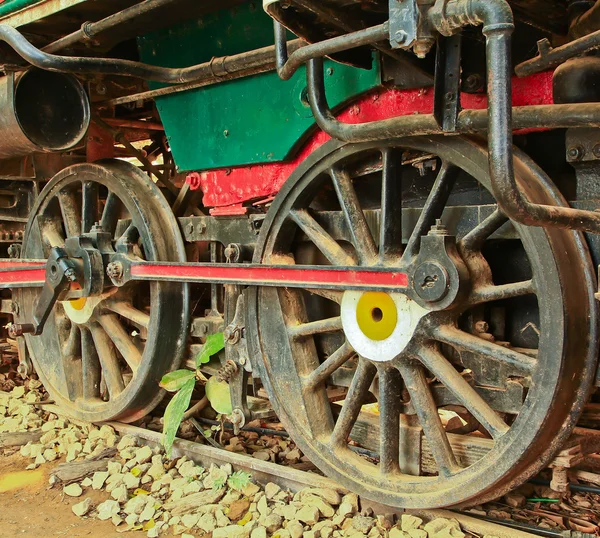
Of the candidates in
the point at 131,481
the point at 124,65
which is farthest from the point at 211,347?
the point at 124,65

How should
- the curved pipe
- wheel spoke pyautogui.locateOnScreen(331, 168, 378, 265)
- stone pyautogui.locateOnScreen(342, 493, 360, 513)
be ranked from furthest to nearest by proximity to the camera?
stone pyautogui.locateOnScreen(342, 493, 360, 513) → wheel spoke pyautogui.locateOnScreen(331, 168, 378, 265) → the curved pipe

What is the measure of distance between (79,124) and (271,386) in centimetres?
Answer: 168

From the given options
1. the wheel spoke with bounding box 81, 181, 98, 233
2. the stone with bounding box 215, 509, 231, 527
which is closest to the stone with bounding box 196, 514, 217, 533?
the stone with bounding box 215, 509, 231, 527

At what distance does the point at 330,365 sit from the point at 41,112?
200cm

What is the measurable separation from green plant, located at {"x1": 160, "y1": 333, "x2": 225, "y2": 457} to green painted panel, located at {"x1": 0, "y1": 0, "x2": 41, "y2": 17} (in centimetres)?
164

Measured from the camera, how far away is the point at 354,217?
2.54 metres

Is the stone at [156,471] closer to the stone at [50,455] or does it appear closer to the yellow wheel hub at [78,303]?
the stone at [50,455]

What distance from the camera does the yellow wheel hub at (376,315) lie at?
7.85ft

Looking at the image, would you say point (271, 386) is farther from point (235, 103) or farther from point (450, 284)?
point (235, 103)

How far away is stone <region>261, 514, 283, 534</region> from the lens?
259 centimetres

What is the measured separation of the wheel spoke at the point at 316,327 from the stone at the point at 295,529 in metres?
0.69

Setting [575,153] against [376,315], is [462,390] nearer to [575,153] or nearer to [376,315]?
[376,315]

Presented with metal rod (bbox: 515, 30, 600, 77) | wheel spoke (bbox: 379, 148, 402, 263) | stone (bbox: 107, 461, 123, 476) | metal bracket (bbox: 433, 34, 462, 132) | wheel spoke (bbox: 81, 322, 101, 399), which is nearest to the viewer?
metal rod (bbox: 515, 30, 600, 77)

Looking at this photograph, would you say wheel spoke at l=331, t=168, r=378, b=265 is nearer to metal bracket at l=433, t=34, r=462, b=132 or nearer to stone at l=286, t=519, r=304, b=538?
metal bracket at l=433, t=34, r=462, b=132
